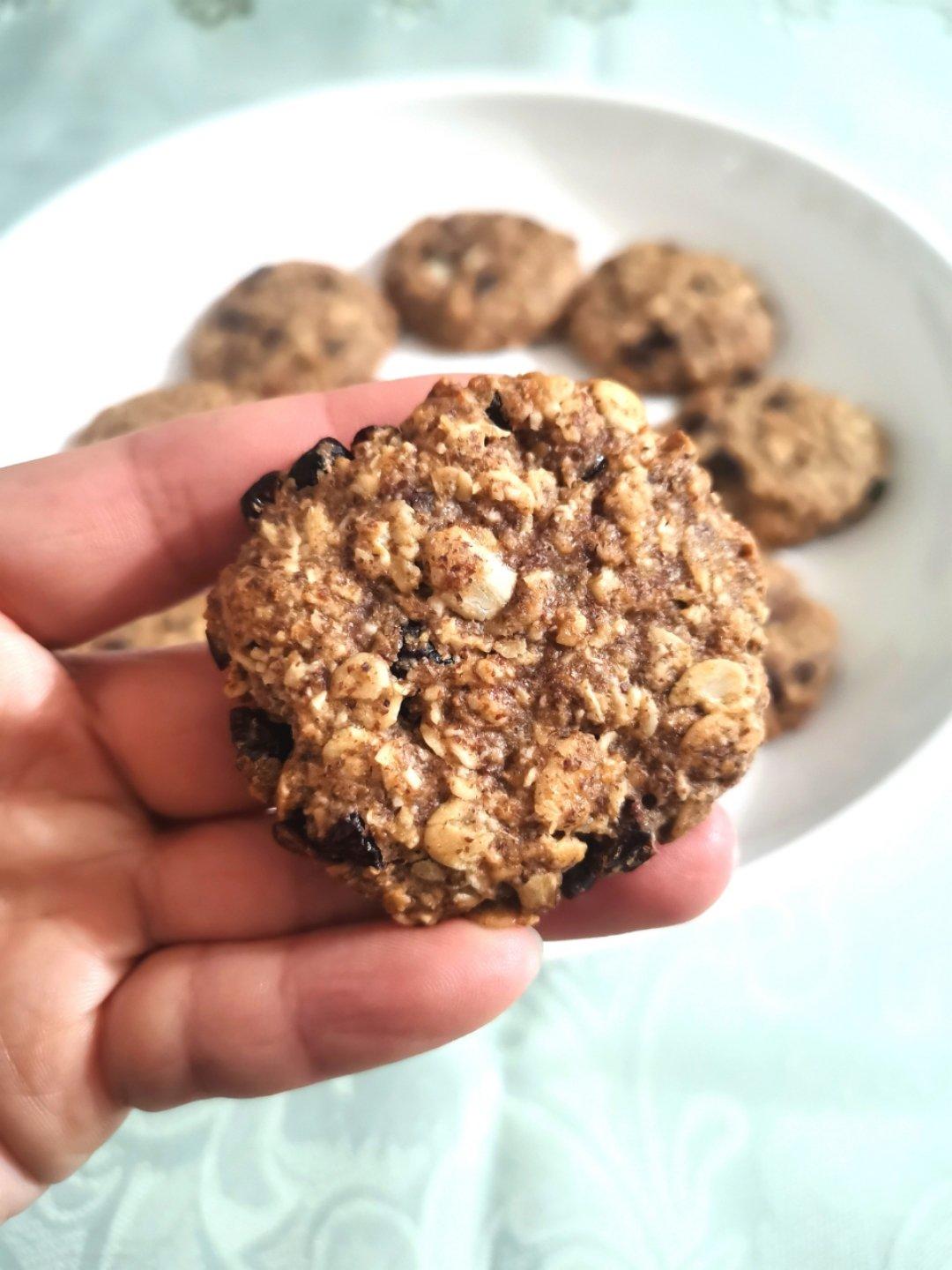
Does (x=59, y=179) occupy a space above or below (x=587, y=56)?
below

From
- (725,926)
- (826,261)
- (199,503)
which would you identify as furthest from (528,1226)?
(826,261)

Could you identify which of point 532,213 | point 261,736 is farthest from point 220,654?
point 532,213

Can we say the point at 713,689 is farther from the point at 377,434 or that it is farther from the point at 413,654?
the point at 377,434

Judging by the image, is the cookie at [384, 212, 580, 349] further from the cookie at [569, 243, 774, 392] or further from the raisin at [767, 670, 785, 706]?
the raisin at [767, 670, 785, 706]

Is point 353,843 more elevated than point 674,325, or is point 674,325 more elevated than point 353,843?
point 674,325

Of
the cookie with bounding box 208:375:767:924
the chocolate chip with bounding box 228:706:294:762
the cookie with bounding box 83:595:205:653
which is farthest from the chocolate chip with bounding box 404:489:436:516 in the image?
the cookie with bounding box 83:595:205:653

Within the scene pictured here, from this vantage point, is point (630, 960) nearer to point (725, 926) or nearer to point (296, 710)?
point (725, 926)

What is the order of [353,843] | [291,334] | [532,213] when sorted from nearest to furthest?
[353,843], [291,334], [532,213]
